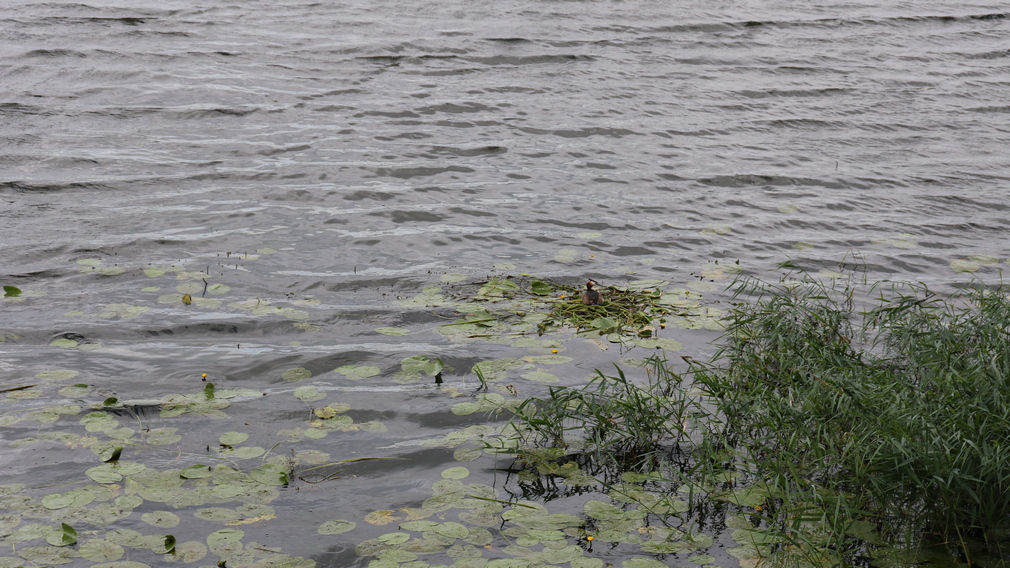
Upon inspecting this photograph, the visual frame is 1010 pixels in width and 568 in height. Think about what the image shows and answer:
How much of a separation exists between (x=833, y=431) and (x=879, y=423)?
0.84ft

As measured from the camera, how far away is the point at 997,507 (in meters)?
3.46

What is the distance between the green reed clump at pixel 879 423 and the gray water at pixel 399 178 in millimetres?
931

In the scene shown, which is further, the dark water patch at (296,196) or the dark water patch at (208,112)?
the dark water patch at (208,112)

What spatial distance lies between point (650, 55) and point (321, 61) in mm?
4912

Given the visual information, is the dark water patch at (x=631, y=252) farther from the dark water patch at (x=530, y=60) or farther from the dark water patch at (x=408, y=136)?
the dark water patch at (x=530, y=60)

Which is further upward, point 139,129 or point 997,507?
point 139,129

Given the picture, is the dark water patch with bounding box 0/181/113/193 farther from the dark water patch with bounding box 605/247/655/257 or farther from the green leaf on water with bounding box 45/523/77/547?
the green leaf on water with bounding box 45/523/77/547

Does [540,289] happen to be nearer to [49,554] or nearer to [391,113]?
[49,554]

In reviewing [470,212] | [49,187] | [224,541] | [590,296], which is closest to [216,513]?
[224,541]

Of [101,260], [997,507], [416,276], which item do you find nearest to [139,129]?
[101,260]

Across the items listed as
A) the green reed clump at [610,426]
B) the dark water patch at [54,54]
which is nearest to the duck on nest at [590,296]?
the green reed clump at [610,426]

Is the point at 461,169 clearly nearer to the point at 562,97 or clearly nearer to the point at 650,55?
the point at 562,97

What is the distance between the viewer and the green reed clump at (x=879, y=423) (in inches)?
136

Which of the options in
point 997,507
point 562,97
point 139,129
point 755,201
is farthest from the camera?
point 562,97
